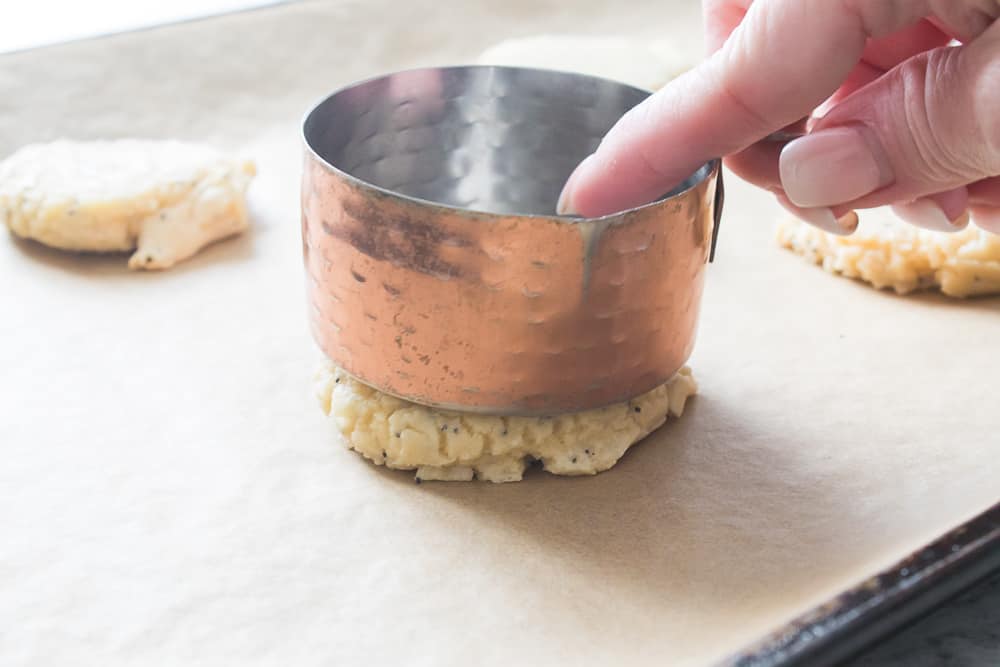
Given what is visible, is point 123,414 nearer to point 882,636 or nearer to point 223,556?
point 223,556

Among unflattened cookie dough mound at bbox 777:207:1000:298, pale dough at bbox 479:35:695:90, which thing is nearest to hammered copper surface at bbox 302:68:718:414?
unflattened cookie dough mound at bbox 777:207:1000:298

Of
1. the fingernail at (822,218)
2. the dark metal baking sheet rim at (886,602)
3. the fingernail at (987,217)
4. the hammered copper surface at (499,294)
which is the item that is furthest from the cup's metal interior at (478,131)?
the dark metal baking sheet rim at (886,602)

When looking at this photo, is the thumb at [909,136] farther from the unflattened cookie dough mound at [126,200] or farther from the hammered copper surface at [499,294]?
the unflattened cookie dough mound at [126,200]

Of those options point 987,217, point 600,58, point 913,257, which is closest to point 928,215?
point 987,217

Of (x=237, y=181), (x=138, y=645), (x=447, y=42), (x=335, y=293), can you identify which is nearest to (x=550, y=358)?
(x=335, y=293)

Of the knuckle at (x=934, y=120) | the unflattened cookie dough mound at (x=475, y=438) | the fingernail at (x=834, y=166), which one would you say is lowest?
the unflattened cookie dough mound at (x=475, y=438)

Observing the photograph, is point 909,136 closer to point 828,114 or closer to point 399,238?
point 828,114
